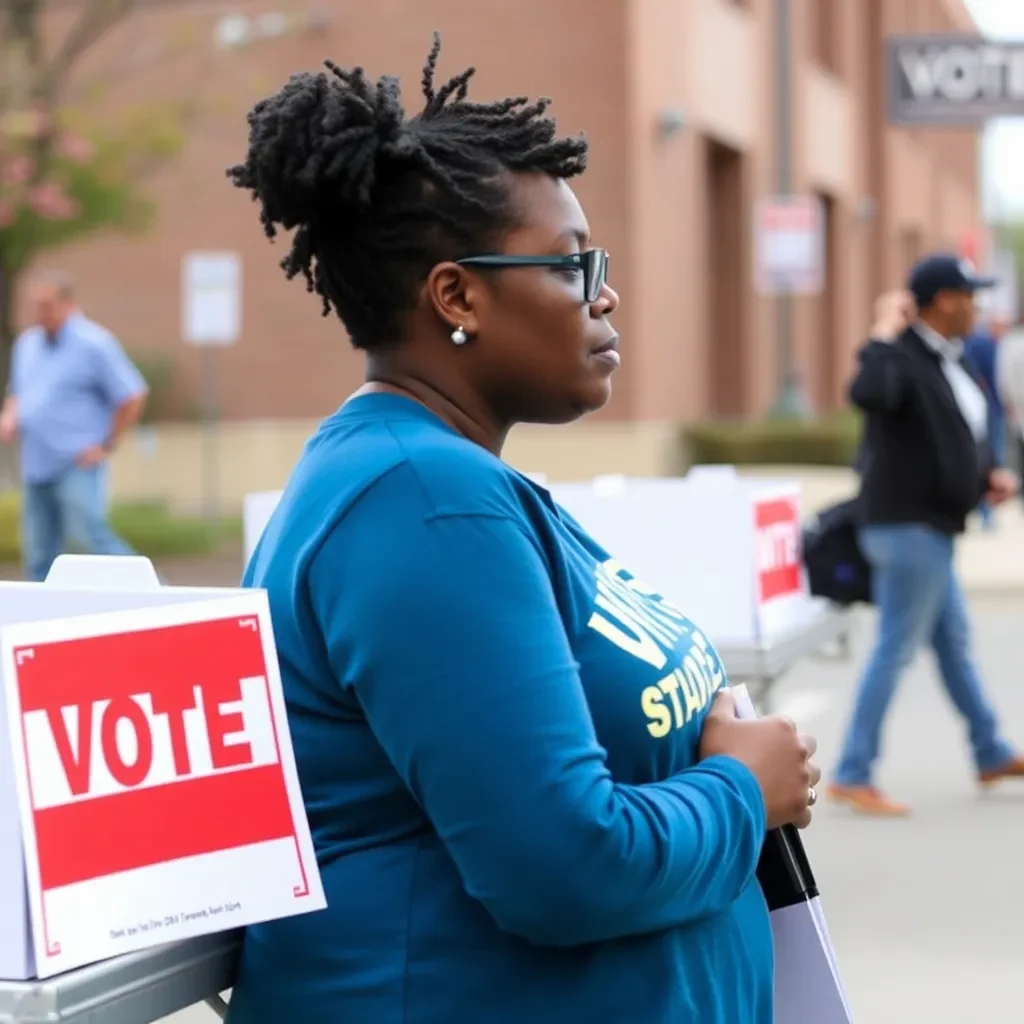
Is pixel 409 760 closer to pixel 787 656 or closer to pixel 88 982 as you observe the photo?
pixel 88 982

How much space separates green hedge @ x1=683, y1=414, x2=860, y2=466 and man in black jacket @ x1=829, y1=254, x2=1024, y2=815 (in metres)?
17.2

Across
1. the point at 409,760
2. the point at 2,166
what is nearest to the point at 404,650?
the point at 409,760

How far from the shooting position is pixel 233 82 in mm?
26734

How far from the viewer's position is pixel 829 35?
37.8m

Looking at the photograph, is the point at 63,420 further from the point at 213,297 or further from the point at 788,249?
the point at 788,249

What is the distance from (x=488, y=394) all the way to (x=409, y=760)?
47cm

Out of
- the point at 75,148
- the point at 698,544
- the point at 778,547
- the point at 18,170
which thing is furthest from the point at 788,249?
the point at 698,544

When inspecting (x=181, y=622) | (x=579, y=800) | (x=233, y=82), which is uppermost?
(x=233, y=82)

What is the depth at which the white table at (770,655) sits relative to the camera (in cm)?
611

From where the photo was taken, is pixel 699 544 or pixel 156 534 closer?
pixel 699 544

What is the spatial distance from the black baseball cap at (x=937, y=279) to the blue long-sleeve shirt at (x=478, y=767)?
241 inches

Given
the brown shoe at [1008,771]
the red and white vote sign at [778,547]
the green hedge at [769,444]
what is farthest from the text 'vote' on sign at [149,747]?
the green hedge at [769,444]

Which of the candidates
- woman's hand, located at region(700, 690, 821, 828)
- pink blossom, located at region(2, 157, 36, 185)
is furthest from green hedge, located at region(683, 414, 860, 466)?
woman's hand, located at region(700, 690, 821, 828)

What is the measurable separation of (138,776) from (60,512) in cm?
1122
